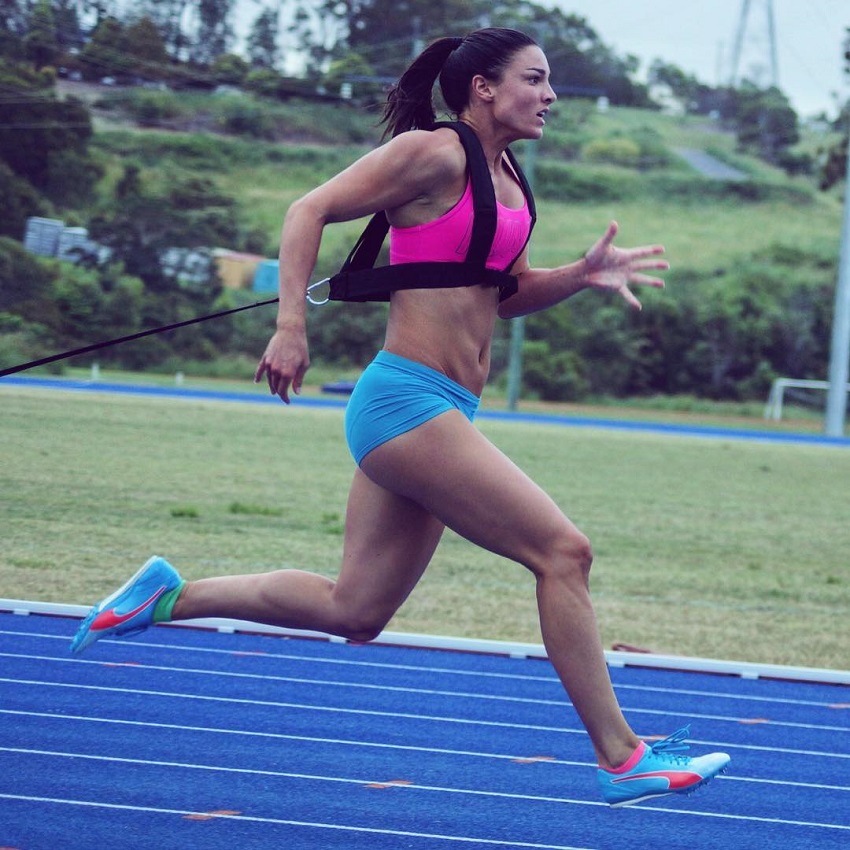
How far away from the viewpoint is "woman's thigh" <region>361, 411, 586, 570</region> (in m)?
3.61

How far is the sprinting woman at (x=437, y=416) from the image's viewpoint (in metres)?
3.61

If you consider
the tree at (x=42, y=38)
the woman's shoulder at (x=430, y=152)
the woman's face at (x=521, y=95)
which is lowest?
the woman's shoulder at (x=430, y=152)

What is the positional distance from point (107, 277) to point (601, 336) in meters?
14.5

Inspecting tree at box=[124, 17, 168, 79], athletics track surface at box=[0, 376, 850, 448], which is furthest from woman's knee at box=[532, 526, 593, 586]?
tree at box=[124, 17, 168, 79]

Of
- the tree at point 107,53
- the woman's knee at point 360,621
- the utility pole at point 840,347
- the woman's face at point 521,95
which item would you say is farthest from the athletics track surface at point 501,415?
the woman's face at point 521,95

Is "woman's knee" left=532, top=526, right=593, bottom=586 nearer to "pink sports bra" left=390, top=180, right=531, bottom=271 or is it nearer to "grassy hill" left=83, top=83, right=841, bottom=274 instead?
"pink sports bra" left=390, top=180, right=531, bottom=271

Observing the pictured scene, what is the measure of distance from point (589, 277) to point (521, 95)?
57 cm

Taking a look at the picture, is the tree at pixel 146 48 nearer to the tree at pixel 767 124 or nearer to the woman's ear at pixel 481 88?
the woman's ear at pixel 481 88

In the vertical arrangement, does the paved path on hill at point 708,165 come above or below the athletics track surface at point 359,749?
above

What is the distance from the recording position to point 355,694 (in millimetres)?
5535

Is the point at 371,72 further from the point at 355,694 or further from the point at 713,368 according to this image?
the point at 355,694

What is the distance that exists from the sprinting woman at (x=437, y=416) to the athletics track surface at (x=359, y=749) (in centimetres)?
46

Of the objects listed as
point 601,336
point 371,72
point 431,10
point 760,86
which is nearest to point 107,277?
point 601,336

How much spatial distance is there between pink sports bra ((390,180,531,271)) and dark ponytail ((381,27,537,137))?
0.34 meters
